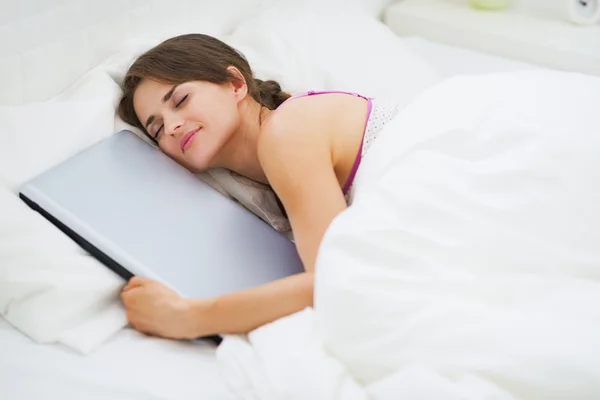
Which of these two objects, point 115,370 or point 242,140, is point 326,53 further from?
point 115,370

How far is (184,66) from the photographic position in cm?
121

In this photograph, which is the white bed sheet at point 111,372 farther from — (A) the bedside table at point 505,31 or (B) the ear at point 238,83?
(A) the bedside table at point 505,31

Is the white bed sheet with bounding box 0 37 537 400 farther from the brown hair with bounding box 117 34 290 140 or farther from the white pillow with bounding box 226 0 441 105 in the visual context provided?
the white pillow with bounding box 226 0 441 105

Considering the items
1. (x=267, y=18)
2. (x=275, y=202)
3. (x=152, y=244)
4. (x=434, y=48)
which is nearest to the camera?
(x=152, y=244)

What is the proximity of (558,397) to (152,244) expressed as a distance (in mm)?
574

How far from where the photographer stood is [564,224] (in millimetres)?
846

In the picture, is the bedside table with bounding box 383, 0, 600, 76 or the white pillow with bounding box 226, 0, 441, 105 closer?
the white pillow with bounding box 226, 0, 441, 105

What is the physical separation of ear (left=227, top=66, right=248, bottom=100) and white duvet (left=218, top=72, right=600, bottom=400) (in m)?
0.37

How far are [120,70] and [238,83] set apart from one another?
0.72ft

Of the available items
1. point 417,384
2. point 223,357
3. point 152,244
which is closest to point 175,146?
point 152,244

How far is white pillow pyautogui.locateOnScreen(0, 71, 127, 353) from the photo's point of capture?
2.96 ft

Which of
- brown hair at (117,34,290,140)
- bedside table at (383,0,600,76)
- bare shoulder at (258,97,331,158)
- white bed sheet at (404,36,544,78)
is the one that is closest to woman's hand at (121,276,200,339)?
bare shoulder at (258,97,331,158)

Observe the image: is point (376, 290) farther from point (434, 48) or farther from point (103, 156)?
point (434, 48)

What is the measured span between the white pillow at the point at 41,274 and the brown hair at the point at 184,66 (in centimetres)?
21
